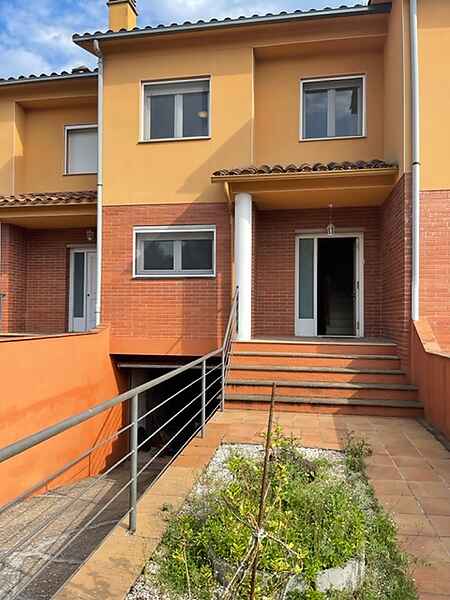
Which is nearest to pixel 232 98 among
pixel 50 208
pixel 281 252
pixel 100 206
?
pixel 281 252

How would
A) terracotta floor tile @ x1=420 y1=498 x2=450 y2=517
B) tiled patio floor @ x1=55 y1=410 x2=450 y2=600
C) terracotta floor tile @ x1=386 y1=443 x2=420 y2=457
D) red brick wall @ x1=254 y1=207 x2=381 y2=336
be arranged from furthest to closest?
red brick wall @ x1=254 y1=207 x2=381 y2=336 → terracotta floor tile @ x1=386 y1=443 x2=420 y2=457 → terracotta floor tile @ x1=420 y1=498 x2=450 y2=517 → tiled patio floor @ x1=55 y1=410 x2=450 y2=600

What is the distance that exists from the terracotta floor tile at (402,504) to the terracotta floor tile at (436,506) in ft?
0.17

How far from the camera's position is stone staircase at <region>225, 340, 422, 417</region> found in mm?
7234

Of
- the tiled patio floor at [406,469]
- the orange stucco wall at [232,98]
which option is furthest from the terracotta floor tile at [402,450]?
the orange stucco wall at [232,98]

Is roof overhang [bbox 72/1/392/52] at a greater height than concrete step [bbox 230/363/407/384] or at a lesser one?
greater

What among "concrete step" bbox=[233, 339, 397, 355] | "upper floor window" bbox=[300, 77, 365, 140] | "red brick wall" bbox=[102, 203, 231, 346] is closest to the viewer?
"concrete step" bbox=[233, 339, 397, 355]

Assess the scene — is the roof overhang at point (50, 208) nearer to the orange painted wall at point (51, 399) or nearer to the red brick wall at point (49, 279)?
the red brick wall at point (49, 279)

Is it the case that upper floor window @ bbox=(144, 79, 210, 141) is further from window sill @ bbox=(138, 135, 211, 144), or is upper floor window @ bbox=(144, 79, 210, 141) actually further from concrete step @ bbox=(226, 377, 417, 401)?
concrete step @ bbox=(226, 377, 417, 401)

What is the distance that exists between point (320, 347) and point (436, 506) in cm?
448

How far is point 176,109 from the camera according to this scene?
32.5ft

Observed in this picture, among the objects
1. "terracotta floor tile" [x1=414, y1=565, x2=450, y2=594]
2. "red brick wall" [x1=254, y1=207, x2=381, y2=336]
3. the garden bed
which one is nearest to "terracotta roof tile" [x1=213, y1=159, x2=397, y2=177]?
"red brick wall" [x1=254, y1=207, x2=381, y2=336]

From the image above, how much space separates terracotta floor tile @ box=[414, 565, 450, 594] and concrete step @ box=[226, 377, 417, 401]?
4497mm

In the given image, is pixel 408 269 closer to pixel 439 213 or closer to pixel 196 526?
pixel 439 213

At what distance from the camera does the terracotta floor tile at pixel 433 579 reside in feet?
8.89
